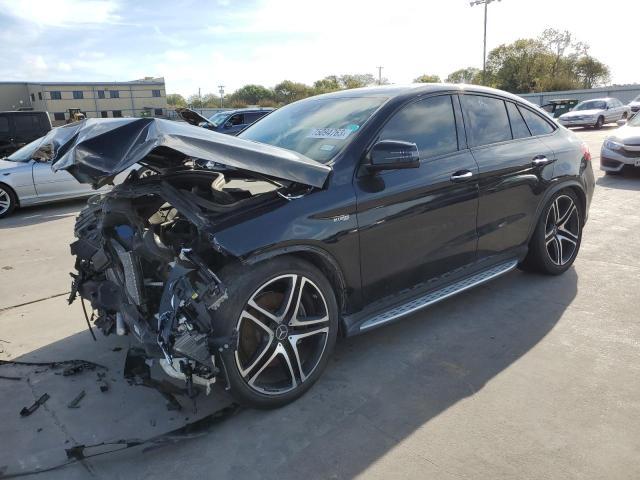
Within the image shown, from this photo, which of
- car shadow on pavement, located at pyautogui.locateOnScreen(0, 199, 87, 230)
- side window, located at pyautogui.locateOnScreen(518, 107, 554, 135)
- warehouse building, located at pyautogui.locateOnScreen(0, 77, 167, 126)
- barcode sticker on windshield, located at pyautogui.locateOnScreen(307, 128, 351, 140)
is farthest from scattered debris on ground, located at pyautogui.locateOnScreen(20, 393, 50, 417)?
warehouse building, located at pyautogui.locateOnScreen(0, 77, 167, 126)

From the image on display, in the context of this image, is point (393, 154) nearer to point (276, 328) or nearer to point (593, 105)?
point (276, 328)

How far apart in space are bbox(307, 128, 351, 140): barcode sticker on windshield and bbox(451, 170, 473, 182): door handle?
0.88 metres

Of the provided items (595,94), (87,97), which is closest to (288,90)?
(87,97)

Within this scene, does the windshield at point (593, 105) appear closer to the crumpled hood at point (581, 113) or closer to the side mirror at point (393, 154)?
the crumpled hood at point (581, 113)

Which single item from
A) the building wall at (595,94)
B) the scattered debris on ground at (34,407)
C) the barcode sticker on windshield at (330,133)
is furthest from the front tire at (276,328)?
the building wall at (595,94)

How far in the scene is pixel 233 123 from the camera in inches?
669

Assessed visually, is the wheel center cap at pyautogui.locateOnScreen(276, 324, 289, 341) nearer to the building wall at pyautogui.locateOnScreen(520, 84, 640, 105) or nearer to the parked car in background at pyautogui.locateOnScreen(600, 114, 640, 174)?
the parked car in background at pyautogui.locateOnScreen(600, 114, 640, 174)

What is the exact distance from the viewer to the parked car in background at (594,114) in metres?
24.4

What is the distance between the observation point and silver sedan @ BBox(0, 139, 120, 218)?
902cm

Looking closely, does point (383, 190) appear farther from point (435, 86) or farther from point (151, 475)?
point (151, 475)

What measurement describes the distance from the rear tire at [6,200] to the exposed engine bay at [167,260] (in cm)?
679

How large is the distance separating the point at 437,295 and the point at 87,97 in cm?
7620

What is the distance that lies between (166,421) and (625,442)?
8.05ft

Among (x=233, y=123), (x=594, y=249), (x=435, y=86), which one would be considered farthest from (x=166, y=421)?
(x=233, y=123)
